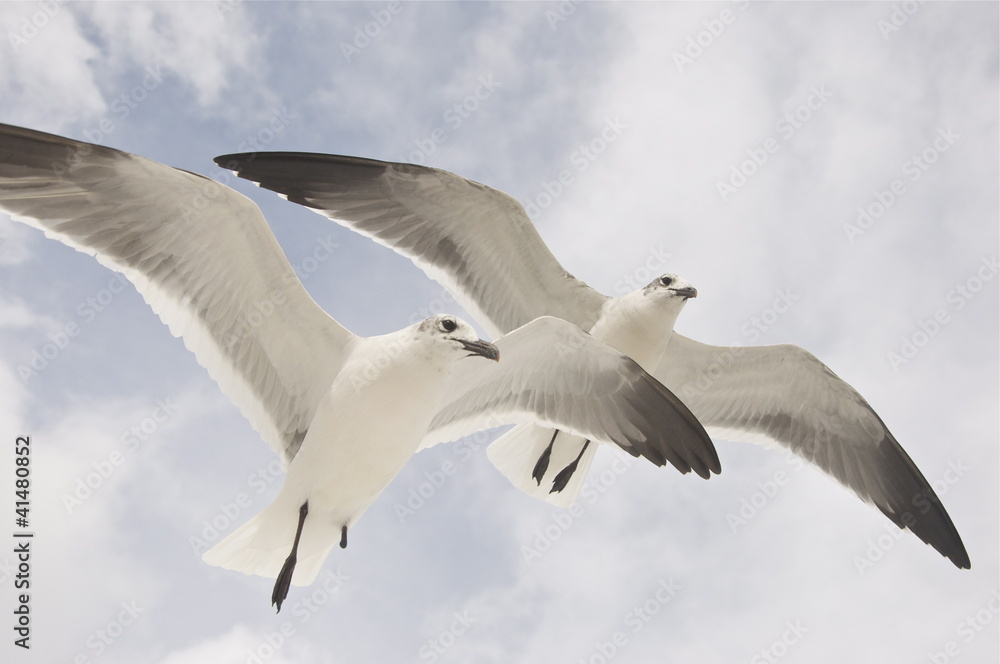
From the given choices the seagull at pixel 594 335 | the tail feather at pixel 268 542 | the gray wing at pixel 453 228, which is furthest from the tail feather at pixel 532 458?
the tail feather at pixel 268 542

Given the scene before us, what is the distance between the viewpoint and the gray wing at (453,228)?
20.8 feet

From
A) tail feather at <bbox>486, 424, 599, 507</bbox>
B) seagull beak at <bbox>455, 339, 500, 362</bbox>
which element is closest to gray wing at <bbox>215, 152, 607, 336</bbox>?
tail feather at <bbox>486, 424, 599, 507</bbox>

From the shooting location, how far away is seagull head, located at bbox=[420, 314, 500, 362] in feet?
16.1

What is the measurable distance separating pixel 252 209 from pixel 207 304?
0.66 metres

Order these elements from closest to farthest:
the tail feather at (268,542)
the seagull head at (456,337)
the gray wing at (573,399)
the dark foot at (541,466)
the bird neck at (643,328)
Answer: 1. the seagull head at (456,337)
2. the tail feather at (268,542)
3. the gray wing at (573,399)
4. the bird neck at (643,328)
5. the dark foot at (541,466)

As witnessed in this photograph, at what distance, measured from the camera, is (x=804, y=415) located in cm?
720

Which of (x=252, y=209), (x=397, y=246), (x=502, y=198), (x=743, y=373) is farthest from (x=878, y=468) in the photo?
(x=252, y=209)

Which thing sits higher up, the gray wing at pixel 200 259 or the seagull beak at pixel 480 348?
the seagull beak at pixel 480 348

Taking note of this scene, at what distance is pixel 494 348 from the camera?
495 cm

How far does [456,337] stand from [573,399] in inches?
44.8

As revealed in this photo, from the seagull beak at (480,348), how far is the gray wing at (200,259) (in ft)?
2.79

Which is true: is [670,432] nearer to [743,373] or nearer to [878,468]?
[743,373]

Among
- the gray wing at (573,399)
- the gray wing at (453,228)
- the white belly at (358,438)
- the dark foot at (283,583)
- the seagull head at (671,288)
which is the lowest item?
the dark foot at (283,583)

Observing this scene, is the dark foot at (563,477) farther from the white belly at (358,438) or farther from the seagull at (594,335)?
the white belly at (358,438)
